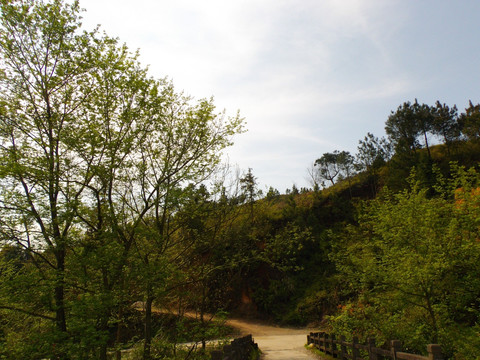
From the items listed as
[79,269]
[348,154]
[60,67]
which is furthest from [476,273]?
[348,154]

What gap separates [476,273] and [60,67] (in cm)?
1157

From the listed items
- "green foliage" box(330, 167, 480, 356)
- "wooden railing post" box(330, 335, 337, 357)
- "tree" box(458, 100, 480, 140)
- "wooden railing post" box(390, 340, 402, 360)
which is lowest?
"wooden railing post" box(330, 335, 337, 357)

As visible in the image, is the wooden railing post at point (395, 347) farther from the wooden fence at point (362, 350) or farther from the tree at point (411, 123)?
the tree at point (411, 123)

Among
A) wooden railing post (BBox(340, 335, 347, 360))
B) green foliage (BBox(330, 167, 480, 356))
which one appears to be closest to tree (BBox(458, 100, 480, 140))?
green foliage (BBox(330, 167, 480, 356))

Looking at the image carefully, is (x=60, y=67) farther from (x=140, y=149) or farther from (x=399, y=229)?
(x=399, y=229)

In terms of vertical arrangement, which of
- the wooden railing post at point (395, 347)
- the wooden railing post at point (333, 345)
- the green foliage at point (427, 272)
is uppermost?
the green foliage at point (427, 272)

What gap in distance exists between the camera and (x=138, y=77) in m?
9.28

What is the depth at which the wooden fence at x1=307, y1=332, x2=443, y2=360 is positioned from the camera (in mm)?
4945

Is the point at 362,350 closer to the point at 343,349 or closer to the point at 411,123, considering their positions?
the point at 343,349

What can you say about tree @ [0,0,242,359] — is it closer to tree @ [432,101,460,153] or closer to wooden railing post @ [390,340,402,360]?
wooden railing post @ [390,340,402,360]

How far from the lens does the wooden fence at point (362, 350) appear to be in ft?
16.2

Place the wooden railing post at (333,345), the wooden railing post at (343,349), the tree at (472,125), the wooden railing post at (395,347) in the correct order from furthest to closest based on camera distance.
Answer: the tree at (472,125)
the wooden railing post at (333,345)
the wooden railing post at (343,349)
the wooden railing post at (395,347)

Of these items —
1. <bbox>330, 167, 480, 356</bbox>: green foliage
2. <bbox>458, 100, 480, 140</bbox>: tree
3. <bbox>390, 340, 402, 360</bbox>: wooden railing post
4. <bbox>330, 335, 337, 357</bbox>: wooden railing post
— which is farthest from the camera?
<bbox>458, 100, 480, 140</bbox>: tree

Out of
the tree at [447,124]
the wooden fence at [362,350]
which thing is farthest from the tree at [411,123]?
the wooden fence at [362,350]
